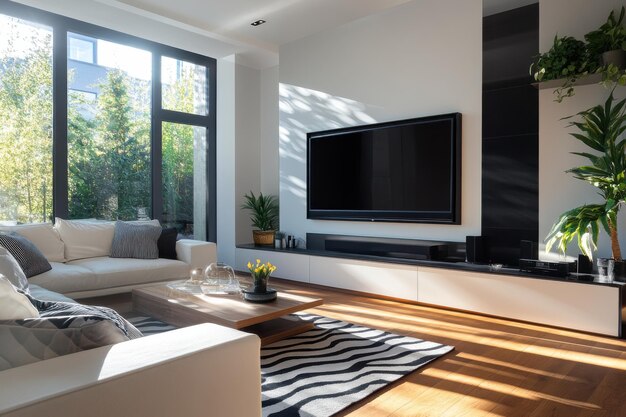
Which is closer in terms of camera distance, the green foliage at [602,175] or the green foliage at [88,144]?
the green foliage at [602,175]

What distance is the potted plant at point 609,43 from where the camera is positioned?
3158mm

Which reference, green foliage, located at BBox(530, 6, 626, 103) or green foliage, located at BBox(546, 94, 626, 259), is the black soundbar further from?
green foliage, located at BBox(530, 6, 626, 103)

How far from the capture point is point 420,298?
409 centimetres

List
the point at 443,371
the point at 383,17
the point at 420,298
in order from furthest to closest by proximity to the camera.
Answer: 1. the point at 383,17
2. the point at 420,298
3. the point at 443,371

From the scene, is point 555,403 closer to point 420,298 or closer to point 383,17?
point 420,298

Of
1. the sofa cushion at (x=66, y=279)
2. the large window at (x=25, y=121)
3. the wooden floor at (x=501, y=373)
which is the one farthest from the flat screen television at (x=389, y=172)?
the large window at (x=25, y=121)

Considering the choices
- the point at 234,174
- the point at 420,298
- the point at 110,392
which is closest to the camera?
the point at 110,392

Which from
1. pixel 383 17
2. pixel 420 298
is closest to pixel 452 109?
pixel 383 17

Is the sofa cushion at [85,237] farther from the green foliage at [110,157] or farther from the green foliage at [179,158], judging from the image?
the green foliage at [179,158]

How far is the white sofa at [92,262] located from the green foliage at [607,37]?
3.67m

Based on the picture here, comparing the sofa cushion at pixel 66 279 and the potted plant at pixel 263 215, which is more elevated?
the potted plant at pixel 263 215

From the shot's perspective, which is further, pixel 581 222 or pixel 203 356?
pixel 581 222

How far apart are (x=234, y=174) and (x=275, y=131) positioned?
0.85 m

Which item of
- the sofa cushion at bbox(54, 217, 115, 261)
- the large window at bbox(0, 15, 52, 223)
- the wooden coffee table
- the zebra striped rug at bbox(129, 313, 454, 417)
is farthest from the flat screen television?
the large window at bbox(0, 15, 52, 223)
